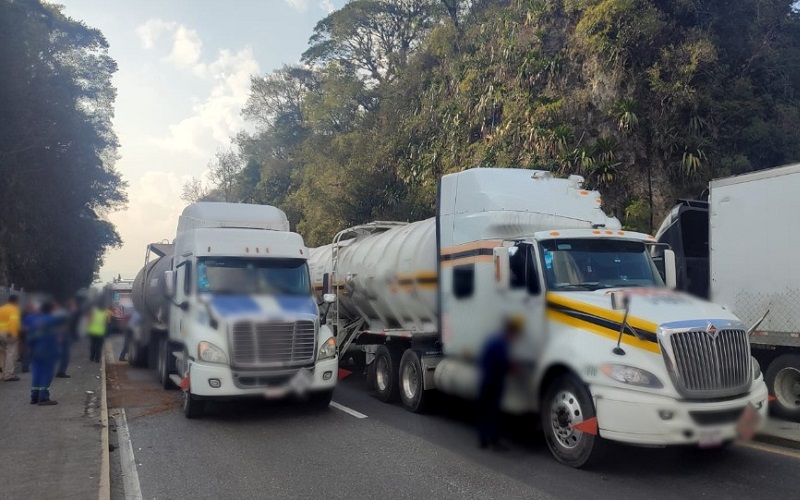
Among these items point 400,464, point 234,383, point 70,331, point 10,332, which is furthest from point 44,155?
point 400,464

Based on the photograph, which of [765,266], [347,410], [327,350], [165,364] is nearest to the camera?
[765,266]

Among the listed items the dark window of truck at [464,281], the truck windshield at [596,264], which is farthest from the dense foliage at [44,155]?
the truck windshield at [596,264]

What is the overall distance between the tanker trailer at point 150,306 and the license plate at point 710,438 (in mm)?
9835

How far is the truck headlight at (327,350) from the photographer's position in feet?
31.1

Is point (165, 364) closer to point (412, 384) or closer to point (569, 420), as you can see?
point (412, 384)

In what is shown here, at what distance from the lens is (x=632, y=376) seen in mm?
5977

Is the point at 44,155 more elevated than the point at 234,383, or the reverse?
the point at 44,155

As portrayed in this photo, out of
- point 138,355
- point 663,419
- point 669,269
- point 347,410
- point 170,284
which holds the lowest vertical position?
point 347,410

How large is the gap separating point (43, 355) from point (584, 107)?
78.3 ft

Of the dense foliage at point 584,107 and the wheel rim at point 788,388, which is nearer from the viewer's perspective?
the wheel rim at point 788,388

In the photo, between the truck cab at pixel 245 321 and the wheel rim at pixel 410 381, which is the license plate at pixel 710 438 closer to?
the wheel rim at pixel 410 381

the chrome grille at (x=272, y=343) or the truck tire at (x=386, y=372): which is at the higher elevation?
the chrome grille at (x=272, y=343)

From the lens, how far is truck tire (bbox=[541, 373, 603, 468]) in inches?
248

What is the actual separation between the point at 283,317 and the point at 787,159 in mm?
24779
